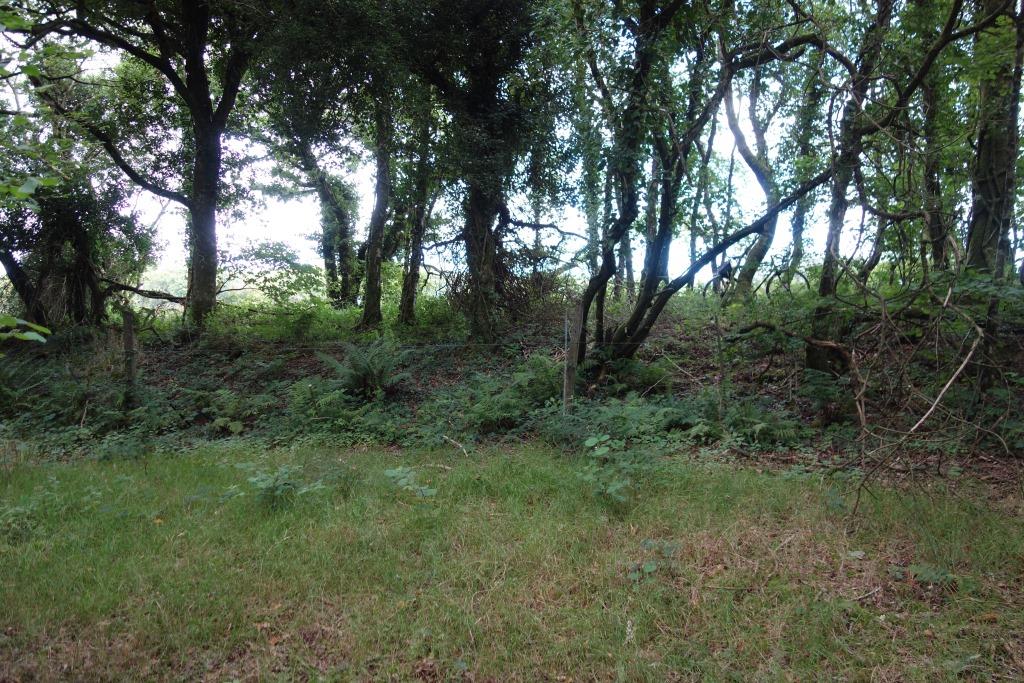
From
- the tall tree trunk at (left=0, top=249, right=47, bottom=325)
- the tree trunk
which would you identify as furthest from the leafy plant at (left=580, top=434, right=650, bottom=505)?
A: the tall tree trunk at (left=0, top=249, right=47, bottom=325)

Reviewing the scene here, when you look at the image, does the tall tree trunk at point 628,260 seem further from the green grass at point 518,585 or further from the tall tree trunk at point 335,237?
the tall tree trunk at point 335,237

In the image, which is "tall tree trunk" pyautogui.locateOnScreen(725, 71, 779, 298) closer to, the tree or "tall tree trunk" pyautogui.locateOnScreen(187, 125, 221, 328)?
the tree

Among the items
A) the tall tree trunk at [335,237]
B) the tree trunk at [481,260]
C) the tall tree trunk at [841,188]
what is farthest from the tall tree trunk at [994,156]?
the tall tree trunk at [335,237]

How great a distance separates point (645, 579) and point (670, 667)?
744 mm

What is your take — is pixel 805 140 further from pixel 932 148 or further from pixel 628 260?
pixel 628 260

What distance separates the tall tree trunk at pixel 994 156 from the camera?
22.7 ft

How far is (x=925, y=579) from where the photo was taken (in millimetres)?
3812

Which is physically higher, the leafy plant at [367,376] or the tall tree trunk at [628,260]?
the tall tree trunk at [628,260]

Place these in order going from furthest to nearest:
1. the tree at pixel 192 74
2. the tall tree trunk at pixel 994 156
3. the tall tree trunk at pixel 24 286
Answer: the tall tree trunk at pixel 24 286, the tree at pixel 192 74, the tall tree trunk at pixel 994 156

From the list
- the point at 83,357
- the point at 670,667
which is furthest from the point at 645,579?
the point at 83,357

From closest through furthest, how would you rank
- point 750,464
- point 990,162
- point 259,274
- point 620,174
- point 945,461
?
point 945,461
point 750,464
point 990,162
point 620,174
point 259,274

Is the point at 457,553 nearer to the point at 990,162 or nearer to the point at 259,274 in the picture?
the point at 990,162

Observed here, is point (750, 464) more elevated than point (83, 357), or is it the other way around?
point (83, 357)

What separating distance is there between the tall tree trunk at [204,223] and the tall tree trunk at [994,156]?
47.6ft
